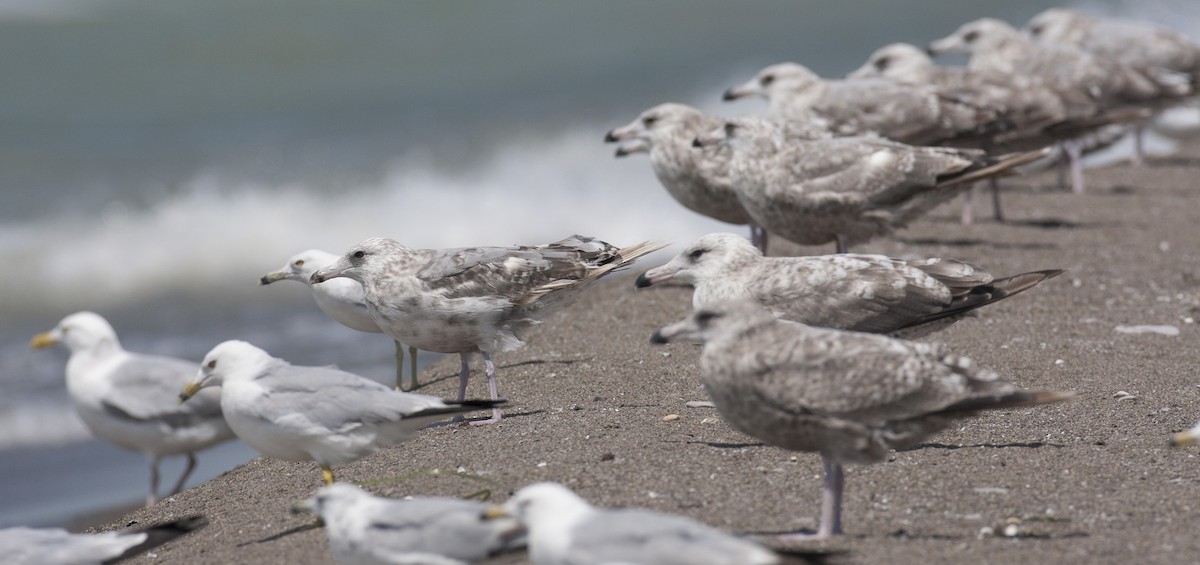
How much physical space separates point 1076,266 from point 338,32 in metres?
14.3

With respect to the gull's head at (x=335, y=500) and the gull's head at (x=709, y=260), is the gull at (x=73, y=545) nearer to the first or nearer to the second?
the gull's head at (x=335, y=500)

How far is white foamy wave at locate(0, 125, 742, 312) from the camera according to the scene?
1352 cm

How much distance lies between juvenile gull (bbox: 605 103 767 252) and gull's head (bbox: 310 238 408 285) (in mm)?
3008

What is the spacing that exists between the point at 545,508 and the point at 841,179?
4.88 m

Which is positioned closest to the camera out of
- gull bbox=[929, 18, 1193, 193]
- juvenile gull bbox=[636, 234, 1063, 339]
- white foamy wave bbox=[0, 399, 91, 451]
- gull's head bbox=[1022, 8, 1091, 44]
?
juvenile gull bbox=[636, 234, 1063, 339]

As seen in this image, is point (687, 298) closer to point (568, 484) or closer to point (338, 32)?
point (568, 484)

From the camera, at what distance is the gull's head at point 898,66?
11992 mm

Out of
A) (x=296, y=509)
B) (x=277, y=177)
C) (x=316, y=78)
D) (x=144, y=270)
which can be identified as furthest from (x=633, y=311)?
(x=316, y=78)

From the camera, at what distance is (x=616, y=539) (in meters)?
4.05

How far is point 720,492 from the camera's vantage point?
5582 millimetres

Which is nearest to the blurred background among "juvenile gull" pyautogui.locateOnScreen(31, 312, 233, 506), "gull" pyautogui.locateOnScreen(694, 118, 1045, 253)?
"juvenile gull" pyautogui.locateOnScreen(31, 312, 233, 506)

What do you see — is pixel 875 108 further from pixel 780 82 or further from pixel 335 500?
A: pixel 335 500

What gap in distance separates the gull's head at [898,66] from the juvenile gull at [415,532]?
810 centimetres

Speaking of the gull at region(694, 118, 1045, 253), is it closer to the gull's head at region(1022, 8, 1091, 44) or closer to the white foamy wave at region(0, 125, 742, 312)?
the white foamy wave at region(0, 125, 742, 312)
